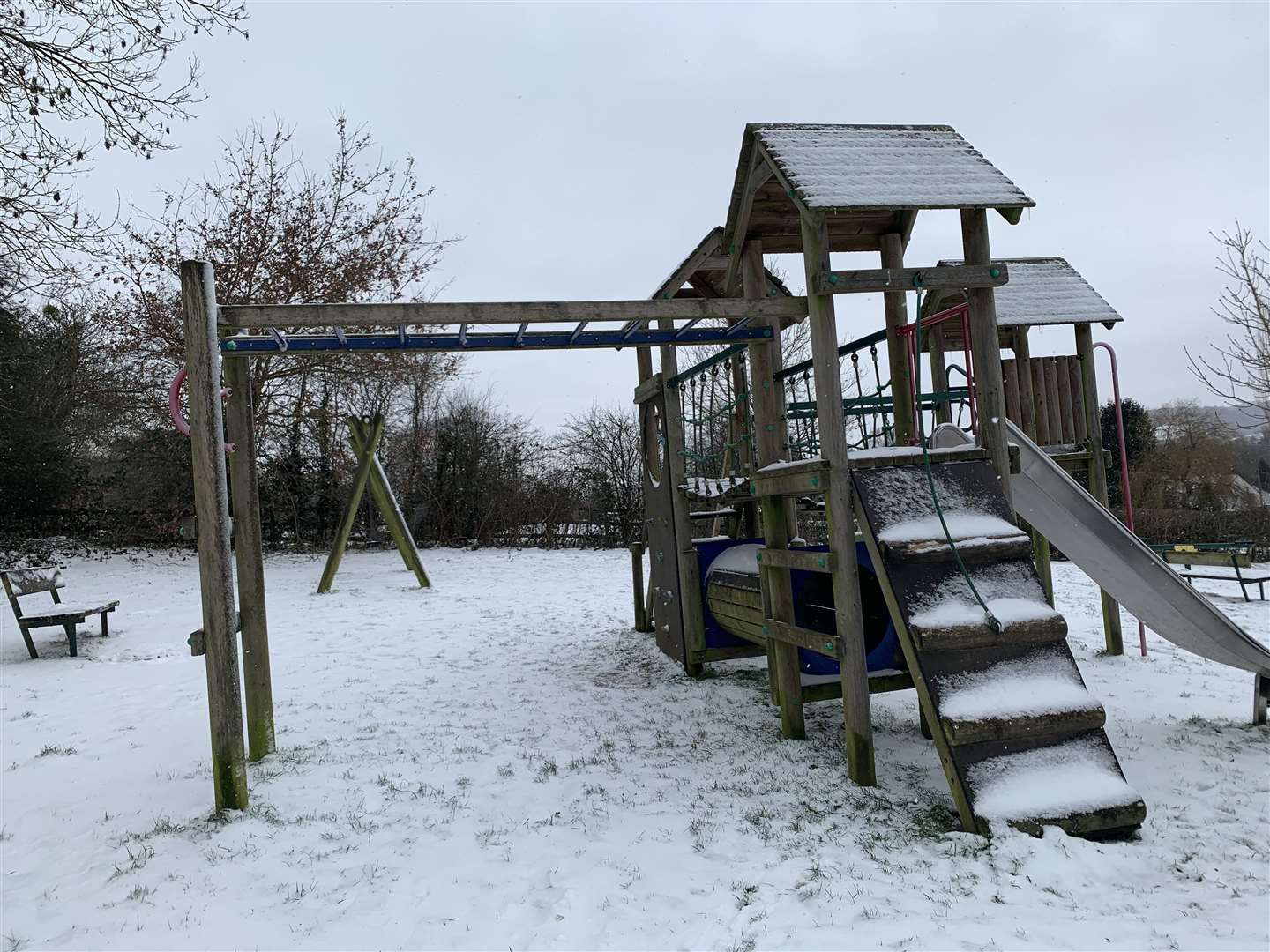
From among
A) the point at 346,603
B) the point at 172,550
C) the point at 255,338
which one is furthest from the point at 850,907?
the point at 172,550

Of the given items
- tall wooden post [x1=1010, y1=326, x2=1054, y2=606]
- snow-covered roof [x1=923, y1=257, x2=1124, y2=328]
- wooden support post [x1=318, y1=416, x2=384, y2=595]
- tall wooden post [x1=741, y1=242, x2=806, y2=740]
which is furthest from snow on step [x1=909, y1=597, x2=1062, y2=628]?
wooden support post [x1=318, y1=416, x2=384, y2=595]

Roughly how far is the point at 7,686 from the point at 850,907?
655cm

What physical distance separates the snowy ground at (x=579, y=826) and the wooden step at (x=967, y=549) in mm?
1082

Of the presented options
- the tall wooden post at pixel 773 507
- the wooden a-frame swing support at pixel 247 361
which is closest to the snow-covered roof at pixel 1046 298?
the tall wooden post at pixel 773 507

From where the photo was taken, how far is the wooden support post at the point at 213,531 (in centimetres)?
390

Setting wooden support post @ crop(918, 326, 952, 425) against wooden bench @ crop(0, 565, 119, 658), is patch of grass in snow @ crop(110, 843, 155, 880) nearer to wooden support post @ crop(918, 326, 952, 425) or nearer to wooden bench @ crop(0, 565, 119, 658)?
wooden bench @ crop(0, 565, 119, 658)

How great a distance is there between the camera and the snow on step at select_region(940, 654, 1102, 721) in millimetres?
3479

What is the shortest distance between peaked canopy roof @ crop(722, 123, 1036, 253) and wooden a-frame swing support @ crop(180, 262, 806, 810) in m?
0.62

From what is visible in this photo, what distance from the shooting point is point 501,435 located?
17750 mm

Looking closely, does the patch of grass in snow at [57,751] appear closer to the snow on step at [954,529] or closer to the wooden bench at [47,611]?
the wooden bench at [47,611]

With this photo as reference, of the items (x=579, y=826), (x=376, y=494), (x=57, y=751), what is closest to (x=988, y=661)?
(x=579, y=826)

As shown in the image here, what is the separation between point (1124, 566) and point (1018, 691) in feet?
4.73

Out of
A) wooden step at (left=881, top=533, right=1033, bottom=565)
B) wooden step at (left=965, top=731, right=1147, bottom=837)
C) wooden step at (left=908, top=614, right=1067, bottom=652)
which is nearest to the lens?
wooden step at (left=965, top=731, right=1147, bottom=837)

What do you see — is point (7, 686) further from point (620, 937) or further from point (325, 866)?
point (620, 937)
